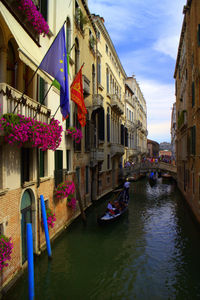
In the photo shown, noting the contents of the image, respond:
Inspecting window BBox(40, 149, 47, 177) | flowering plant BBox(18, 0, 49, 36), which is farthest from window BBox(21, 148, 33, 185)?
flowering plant BBox(18, 0, 49, 36)

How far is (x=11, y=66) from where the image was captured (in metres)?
7.08

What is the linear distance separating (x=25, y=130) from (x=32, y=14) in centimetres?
354

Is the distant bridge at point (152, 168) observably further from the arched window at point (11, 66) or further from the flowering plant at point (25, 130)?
the arched window at point (11, 66)

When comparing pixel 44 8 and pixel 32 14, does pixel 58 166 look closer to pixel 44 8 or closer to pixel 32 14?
pixel 32 14

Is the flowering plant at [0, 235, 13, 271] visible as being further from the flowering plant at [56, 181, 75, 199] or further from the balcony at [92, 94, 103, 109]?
the balcony at [92, 94, 103, 109]

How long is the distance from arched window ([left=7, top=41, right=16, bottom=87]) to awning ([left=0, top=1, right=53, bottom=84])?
0.27 meters

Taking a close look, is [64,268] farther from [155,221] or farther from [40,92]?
[155,221]

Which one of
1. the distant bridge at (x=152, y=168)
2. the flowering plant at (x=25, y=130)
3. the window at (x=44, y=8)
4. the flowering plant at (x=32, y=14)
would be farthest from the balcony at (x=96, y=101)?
the distant bridge at (x=152, y=168)

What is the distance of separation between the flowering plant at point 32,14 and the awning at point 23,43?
0.38 meters

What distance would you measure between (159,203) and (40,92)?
45.9ft

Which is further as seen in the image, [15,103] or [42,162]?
[42,162]

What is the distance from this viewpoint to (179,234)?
11.9 metres

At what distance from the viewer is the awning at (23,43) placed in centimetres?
611

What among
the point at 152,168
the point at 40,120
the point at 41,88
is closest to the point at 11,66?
the point at 40,120
